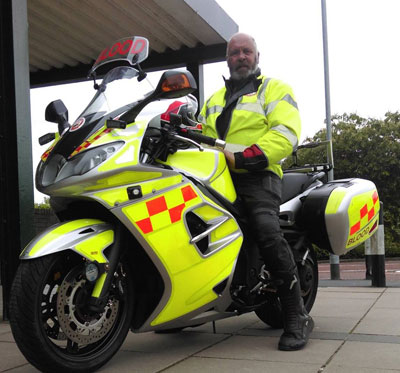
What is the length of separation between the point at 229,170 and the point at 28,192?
6.72 feet

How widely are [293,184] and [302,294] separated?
2.64 ft

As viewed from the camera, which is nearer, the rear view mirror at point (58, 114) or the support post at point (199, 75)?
the rear view mirror at point (58, 114)

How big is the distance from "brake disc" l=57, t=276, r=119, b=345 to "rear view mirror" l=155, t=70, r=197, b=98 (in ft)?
3.31

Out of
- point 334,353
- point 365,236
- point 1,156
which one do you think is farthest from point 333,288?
point 1,156

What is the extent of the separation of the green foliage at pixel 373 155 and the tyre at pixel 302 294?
89.4ft

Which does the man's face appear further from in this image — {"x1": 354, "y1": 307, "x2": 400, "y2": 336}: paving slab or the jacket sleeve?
{"x1": 354, "y1": 307, "x2": 400, "y2": 336}: paving slab

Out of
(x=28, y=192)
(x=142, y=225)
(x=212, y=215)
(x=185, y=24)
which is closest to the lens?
(x=142, y=225)

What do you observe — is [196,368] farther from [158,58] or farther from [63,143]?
[158,58]

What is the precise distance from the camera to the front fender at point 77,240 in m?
2.61

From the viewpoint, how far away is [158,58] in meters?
8.48

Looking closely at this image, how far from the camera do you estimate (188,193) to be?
3.05 metres

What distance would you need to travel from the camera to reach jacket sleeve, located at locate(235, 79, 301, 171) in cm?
337

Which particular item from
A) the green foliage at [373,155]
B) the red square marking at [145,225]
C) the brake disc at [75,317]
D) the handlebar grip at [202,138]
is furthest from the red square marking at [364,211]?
the green foliage at [373,155]

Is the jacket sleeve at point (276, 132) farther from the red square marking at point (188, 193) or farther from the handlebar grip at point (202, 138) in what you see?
the red square marking at point (188, 193)
